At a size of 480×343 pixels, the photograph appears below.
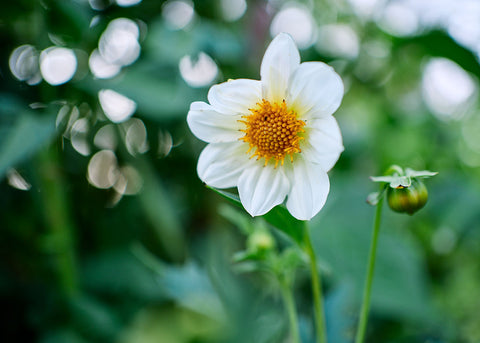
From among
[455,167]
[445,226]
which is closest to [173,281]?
[445,226]

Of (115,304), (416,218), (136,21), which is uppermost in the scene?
(136,21)

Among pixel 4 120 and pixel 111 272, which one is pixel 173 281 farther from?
pixel 4 120

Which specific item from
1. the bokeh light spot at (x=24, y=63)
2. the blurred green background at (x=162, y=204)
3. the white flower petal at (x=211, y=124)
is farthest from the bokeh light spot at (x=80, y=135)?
the white flower petal at (x=211, y=124)

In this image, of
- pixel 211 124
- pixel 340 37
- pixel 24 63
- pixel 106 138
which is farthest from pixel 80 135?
pixel 340 37

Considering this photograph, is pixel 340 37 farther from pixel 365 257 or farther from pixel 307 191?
pixel 307 191

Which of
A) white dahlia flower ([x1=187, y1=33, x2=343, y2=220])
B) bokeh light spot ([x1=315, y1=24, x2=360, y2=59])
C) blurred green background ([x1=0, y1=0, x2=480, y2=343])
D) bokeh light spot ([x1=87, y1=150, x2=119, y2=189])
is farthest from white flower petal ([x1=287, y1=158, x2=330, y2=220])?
bokeh light spot ([x1=315, y1=24, x2=360, y2=59])
